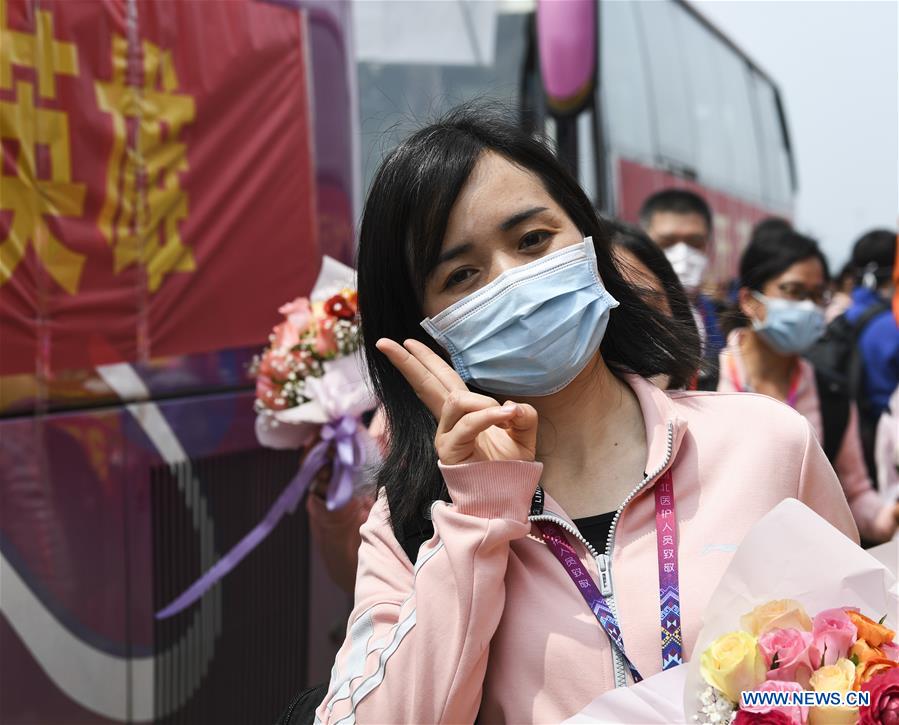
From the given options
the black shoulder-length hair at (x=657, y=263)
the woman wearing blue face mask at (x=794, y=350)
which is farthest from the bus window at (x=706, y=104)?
the black shoulder-length hair at (x=657, y=263)

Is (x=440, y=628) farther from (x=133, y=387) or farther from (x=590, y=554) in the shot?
(x=133, y=387)

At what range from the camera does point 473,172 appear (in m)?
1.57

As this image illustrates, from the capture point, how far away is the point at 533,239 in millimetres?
1597

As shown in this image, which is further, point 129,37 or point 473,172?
point 129,37

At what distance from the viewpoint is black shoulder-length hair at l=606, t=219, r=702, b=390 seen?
215 cm

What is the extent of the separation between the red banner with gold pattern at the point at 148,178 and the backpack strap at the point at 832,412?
1.89 m

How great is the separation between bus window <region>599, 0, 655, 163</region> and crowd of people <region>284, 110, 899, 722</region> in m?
5.06

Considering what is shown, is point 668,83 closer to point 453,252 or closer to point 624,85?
point 624,85

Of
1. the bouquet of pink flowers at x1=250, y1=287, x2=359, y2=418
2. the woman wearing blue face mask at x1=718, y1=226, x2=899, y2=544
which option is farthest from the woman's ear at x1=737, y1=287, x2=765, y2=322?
the bouquet of pink flowers at x1=250, y1=287, x2=359, y2=418

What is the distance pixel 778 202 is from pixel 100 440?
10.6m

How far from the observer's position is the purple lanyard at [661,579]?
4.41 feet

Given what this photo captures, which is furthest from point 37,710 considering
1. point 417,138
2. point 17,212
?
point 417,138

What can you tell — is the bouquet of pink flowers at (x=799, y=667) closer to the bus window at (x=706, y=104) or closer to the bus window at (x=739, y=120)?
the bus window at (x=706, y=104)

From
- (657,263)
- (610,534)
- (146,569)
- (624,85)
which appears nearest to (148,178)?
(146,569)
